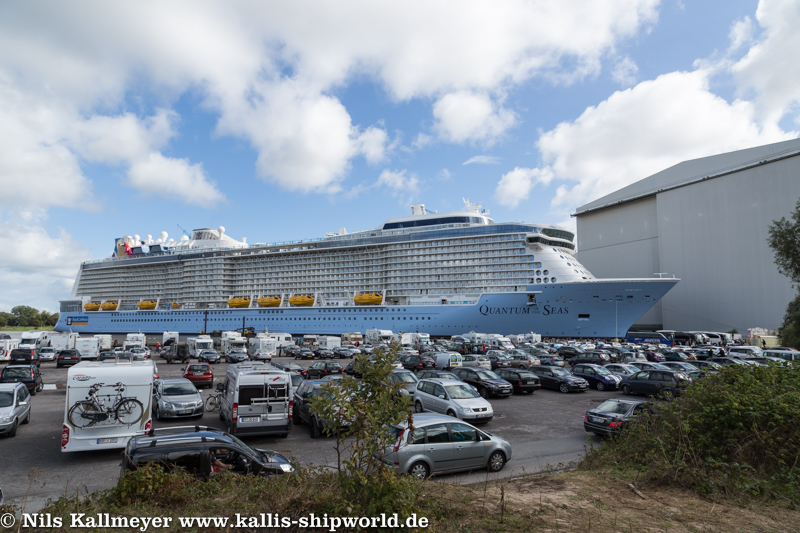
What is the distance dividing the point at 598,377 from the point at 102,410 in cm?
1979

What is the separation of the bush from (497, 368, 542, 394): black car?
10140 millimetres

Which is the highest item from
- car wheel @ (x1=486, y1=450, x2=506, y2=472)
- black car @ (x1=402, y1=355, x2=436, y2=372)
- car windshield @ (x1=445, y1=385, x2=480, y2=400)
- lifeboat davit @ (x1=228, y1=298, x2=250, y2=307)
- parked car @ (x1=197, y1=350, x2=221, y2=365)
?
lifeboat davit @ (x1=228, y1=298, x2=250, y2=307)

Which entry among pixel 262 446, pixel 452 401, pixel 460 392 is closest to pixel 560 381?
pixel 460 392

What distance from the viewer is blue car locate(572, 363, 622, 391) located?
19812mm

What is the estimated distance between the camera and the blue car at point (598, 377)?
1981 cm

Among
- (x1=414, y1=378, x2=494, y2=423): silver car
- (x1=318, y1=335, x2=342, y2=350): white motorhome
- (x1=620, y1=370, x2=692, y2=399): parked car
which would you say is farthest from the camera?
(x1=318, y1=335, x2=342, y2=350): white motorhome

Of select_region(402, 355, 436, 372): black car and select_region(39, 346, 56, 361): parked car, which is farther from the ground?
select_region(402, 355, 436, 372): black car

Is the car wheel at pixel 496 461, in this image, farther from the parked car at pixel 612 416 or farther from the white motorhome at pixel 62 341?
the white motorhome at pixel 62 341

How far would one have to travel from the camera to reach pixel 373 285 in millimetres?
51500

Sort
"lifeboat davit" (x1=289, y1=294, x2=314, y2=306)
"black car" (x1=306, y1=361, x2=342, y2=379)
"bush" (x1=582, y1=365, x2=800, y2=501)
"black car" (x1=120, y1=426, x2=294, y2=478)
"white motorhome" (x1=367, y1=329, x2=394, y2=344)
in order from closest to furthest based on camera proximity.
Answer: "black car" (x1=120, y1=426, x2=294, y2=478), "bush" (x1=582, y1=365, x2=800, y2=501), "black car" (x1=306, y1=361, x2=342, y2=379), "white motorhome" (x1=367, y1=329, x2=394, y2=344), "lifeboat davit" (x1=289, y1=294, x2=314, y2=306)

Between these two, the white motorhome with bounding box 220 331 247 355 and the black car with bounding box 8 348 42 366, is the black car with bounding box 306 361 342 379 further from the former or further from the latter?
the white motorhome with bounding box 220 331 247 355

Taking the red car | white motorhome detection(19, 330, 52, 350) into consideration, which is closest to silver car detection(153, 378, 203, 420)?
the red car

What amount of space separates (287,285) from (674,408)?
2123 inches

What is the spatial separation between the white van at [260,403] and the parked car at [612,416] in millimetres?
8011
